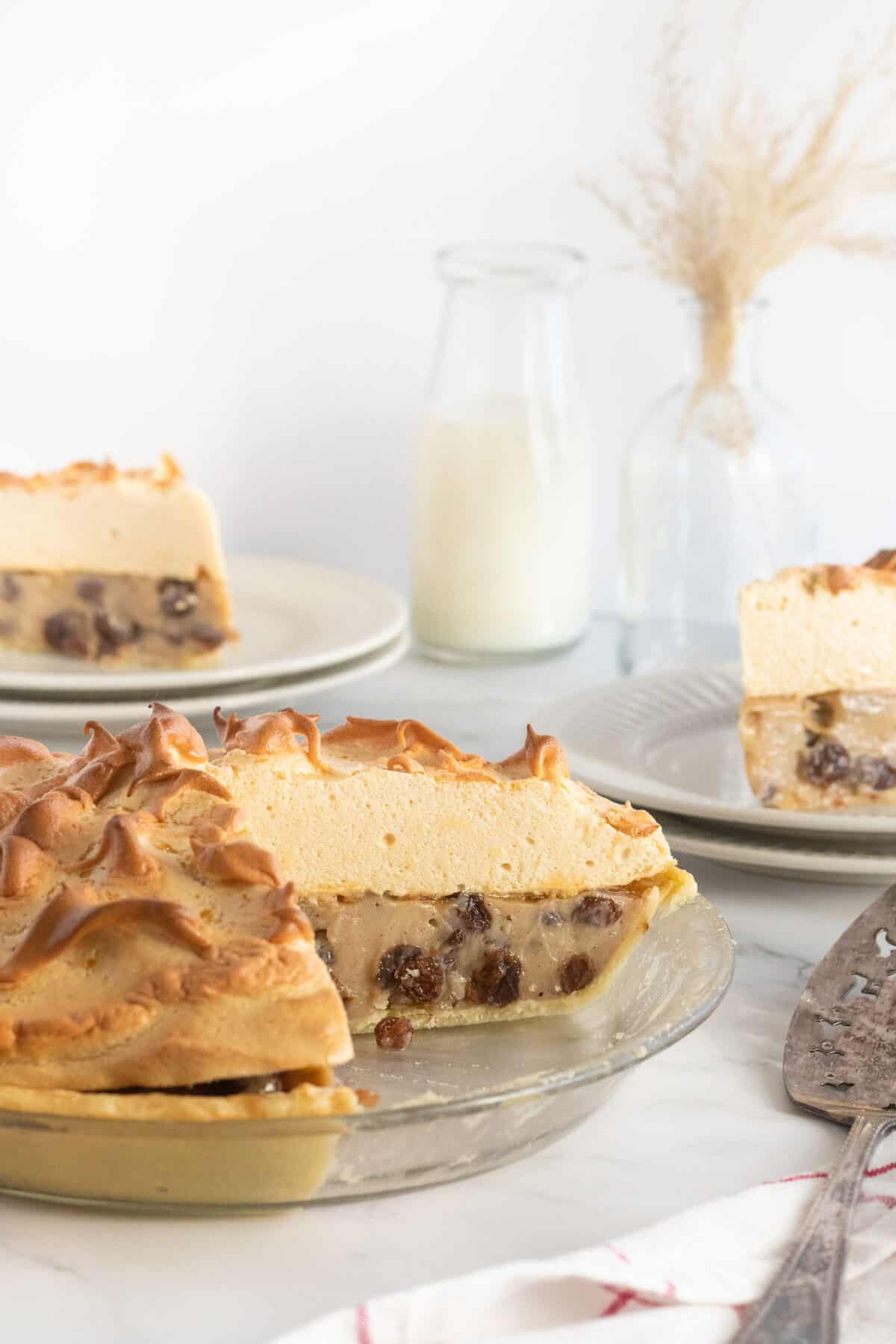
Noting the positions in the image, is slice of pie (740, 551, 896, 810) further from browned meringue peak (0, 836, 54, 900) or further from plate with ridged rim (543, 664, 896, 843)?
browned meringue peak (0, 836, 54, 900)

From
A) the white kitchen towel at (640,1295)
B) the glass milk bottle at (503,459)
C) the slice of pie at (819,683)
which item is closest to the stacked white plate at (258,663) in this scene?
the glass milk bottle at (503,459)

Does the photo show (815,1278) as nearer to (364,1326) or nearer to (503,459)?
(364,1326)

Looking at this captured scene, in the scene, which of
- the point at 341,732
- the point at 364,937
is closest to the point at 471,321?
the point at 341,732

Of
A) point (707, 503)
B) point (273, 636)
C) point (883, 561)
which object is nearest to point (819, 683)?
point (883, 561)

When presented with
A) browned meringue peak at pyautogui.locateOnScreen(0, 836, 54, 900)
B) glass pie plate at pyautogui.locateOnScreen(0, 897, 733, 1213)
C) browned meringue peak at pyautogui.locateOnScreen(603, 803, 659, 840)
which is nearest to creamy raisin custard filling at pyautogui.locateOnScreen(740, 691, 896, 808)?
browned meringue peak at pyautogui.locateOnScreen(603, 803, 659, 840)

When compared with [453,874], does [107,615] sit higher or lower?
lower

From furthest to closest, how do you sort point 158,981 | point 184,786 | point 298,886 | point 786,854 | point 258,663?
point 258,663 < point 786,854 < point 298,886 < point 184,786 < point 158,981
